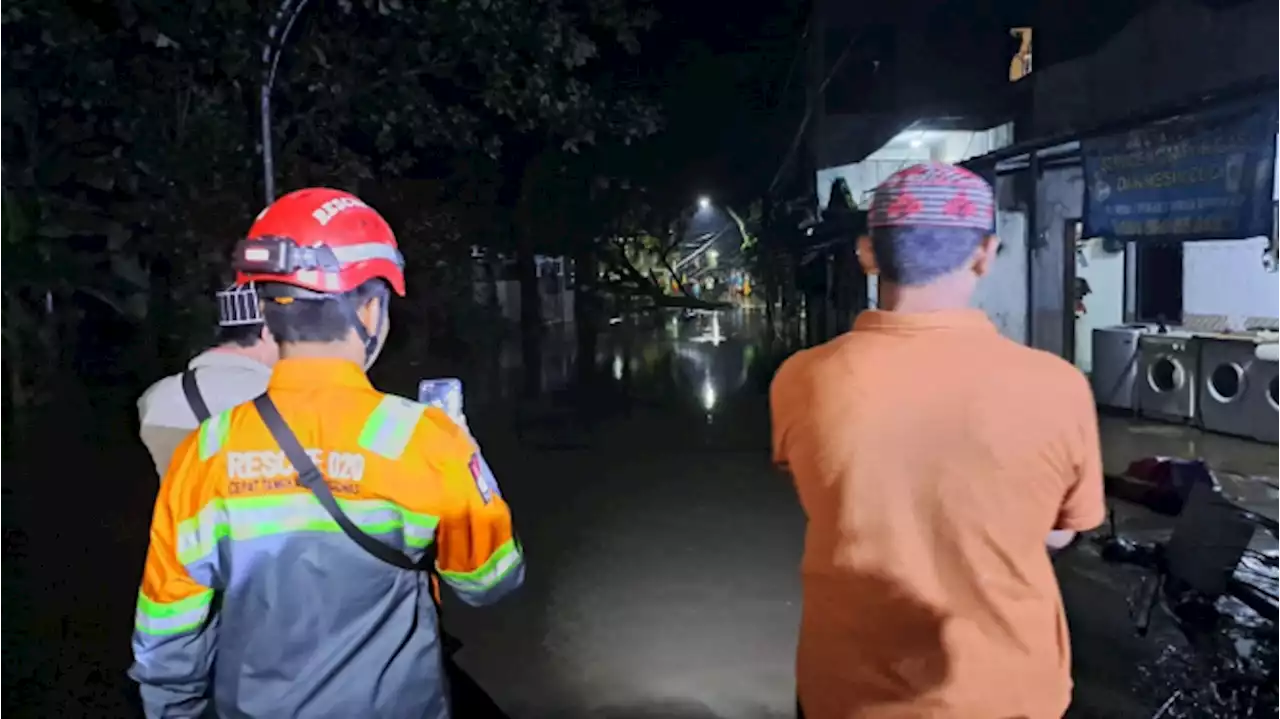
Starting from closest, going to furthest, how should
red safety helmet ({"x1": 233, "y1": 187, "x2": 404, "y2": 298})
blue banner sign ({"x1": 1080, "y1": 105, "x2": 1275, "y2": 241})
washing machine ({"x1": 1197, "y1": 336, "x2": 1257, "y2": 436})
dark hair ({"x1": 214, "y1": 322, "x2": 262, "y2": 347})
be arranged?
red safety helmet ({"x1": 233, "y1": 187, "x2": 404, "y2": 298}), dark hair ({"x1": 214, "y1": 322, "x2": 262, "y2": 347}), blue banner sign ({"x1": 1080, "y1": 105, "x2": 1275, "y2": 241}), washing machine ({"x1": 1197, "y1": 336, "x2": 1257, "y2": 436})

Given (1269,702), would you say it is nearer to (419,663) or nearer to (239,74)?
(419,663)

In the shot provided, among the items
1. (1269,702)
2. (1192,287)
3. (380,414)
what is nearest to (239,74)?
(380,414)

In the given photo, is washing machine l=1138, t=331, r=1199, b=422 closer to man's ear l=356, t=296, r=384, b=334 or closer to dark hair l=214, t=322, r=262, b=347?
dark hair l=214, t=322, r=262, b=347

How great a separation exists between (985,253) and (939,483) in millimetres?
499

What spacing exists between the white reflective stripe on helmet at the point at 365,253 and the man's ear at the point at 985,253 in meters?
1.23

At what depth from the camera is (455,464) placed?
7.16 feet

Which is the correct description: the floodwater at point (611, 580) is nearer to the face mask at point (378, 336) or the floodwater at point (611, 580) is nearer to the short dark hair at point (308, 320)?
the face mask at point (378, 336)

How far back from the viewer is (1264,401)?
10.6 m

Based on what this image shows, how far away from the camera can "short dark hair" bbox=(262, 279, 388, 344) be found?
88.7 inches

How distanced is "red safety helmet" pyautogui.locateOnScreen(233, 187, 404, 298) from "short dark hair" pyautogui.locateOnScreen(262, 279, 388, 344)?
0.9 inches

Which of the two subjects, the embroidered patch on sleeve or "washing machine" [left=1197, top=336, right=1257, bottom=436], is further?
"washing machine" [left=1197, top=336, right=1257, bottom=436]

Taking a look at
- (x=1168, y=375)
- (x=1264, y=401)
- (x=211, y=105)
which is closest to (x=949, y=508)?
(x=211, y=105)

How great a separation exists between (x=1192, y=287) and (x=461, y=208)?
10.5 metres

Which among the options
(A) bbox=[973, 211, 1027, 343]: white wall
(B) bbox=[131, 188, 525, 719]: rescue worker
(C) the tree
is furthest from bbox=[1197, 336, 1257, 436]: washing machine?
(B) bbox=[131, 188, 525, 719]: rescue worker
